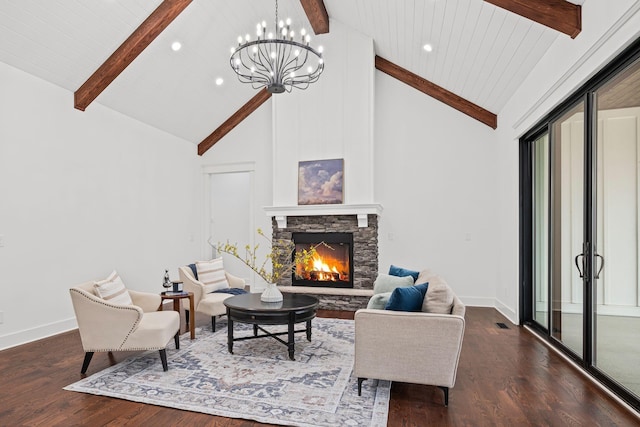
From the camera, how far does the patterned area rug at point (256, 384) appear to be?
262 cm

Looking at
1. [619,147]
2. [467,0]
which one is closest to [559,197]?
[619,147]

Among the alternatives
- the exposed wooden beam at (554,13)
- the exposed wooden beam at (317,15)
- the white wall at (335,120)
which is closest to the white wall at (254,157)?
the white wall at (335,120)

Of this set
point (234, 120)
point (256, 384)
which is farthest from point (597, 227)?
point (234, 120)

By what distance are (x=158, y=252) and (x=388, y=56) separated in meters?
4.96

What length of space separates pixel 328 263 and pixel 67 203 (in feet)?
12.4

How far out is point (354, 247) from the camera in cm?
625

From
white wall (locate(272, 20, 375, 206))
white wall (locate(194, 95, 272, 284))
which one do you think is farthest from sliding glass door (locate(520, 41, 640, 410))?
white wall (locate(194, 95, 272, 284))

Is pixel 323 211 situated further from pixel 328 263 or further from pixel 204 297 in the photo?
pixel 204 297

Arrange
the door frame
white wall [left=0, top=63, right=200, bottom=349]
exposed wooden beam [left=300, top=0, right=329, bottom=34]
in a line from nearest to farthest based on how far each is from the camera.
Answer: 1. white wall [left=0, top=63, right=200, bottom=349]
2. exposed wooden beam [left=300, top=0, right=329, bottom=34]
3. the door frame

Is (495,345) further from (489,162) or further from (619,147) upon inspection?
(489,162)

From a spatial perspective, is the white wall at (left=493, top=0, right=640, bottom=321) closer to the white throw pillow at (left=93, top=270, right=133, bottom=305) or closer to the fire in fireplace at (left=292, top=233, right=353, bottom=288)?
the fire in fireplace at (left=292, top=233, right=353, bottom=288)

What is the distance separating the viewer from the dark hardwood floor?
252 cm

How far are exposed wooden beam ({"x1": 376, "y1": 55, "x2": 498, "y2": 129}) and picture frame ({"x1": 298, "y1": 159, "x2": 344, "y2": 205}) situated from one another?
1.74 m

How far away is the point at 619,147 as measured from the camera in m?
2.86
